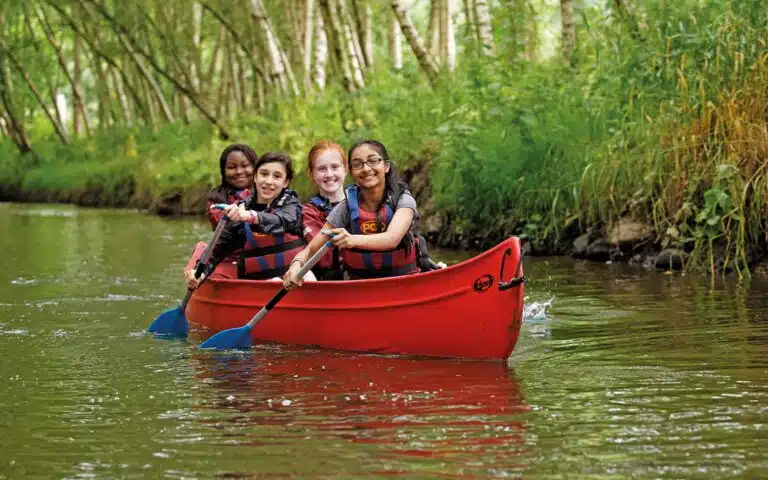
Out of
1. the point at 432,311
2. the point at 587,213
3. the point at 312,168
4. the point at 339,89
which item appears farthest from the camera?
the point at 339,89

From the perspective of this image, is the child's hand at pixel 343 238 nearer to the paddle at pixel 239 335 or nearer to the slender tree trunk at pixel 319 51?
the paddle at pixel 239 335

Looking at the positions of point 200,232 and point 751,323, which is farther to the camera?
point 200,232

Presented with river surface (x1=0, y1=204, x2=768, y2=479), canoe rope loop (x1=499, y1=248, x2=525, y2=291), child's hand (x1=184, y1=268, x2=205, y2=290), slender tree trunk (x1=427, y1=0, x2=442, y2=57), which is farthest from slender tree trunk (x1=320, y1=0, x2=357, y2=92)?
canoe rope loop (x1=499, y1=248, x2=525, y2=291)

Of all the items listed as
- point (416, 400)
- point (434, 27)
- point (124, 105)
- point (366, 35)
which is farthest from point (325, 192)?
point (124, 105)

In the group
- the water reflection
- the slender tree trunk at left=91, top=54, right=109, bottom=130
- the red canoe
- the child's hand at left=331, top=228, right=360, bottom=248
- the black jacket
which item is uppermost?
the slender tree trunk at left=91, top=54, right=109, bottom=130

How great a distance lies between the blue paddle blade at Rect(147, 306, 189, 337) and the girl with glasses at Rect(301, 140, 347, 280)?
40.5 inches

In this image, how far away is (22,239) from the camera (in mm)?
18234

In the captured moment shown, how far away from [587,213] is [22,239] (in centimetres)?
936

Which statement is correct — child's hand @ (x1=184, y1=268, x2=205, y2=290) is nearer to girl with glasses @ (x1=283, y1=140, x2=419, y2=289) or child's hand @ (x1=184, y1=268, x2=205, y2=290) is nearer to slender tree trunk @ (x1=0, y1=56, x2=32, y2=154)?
girl with glasses @ (x1=283, y1=140, x2=419, y2=289)

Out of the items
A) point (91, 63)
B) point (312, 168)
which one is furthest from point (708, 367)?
point (91, 63)

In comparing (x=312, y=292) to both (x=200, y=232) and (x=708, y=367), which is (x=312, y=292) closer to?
(x=708, y=367)

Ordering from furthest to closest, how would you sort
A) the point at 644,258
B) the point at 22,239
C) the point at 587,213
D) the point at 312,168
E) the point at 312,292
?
the point at 22,239 < the point at 587,213 < the point at 644,258 < the point at 312,168 < the point at 312,292

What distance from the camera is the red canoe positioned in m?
6.55

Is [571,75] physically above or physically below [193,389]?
above
